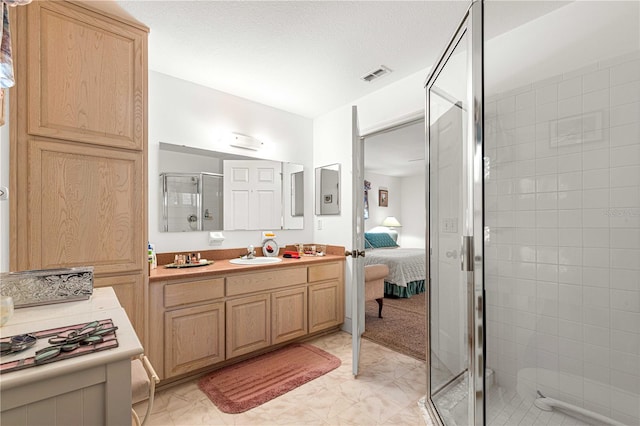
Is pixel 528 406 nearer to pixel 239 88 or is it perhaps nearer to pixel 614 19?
pixel 614 19

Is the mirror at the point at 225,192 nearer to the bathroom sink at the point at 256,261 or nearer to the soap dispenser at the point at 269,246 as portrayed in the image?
the soap dispenser at the point at 269,246

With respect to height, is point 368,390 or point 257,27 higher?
point 257,27

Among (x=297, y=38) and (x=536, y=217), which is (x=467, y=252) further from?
(x=297, y=38)

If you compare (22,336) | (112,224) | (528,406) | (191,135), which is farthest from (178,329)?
(528,406)

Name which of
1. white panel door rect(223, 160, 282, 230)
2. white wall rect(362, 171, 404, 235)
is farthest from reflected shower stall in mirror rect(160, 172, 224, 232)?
white wall rect(362, 171, 404, 235)

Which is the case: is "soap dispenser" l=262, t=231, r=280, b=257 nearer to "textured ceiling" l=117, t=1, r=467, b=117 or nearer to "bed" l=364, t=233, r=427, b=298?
"textured ceiling" l=117, t=1, r=467, b=117

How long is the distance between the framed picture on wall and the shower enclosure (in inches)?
198

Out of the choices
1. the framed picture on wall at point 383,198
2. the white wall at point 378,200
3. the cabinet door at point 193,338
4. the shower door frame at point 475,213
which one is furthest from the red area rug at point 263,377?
the framed picture on wall at point 383,198

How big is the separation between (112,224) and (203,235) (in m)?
1.03

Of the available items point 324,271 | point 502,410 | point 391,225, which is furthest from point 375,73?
point 391,225

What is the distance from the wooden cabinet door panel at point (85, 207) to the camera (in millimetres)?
1489

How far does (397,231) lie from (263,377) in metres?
5.67

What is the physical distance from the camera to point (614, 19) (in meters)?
1.45

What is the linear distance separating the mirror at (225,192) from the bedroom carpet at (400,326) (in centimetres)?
142
